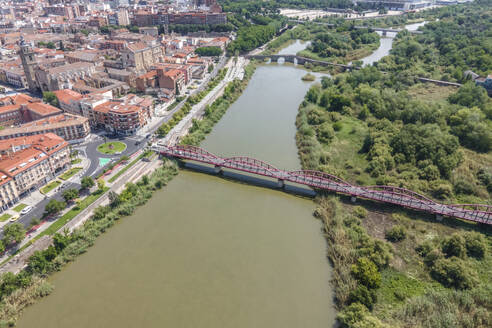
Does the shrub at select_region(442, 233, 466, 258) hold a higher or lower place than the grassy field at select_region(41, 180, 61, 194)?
lower

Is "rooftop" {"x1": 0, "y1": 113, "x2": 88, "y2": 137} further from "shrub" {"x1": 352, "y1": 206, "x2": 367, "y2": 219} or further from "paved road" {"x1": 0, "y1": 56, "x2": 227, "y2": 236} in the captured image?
"shrub" {"x1": 352, "y1": 206, "x2": 367, "y2": 219}

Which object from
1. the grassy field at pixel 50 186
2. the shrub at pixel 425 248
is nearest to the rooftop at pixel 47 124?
the grassy field at pixel 50 186

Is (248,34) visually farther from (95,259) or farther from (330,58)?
(95,259)

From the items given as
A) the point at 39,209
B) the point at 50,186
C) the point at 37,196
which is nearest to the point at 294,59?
the point at 50,186

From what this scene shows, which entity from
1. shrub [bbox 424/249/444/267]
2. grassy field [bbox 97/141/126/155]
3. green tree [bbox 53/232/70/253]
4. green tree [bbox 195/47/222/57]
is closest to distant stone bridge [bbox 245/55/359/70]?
green tree [bbox 195/47/222/57]

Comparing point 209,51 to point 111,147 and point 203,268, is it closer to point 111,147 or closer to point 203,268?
point 111,147

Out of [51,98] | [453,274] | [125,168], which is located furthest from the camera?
[51,98]

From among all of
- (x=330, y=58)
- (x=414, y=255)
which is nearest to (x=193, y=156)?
→ (x=414, y=255)
